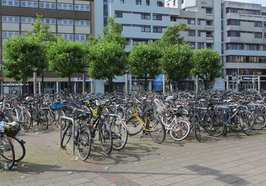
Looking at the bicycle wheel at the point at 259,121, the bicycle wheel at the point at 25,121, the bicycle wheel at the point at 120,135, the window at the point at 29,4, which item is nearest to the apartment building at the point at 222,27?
the window at the point at 29,4

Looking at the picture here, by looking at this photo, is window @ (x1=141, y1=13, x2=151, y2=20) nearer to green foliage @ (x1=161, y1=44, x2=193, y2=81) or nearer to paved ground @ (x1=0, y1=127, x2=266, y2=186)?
green foliage @ (x1=161, y1=44, x2=193, y2=81)

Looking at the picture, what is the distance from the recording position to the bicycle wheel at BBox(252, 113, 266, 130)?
11.5 metres

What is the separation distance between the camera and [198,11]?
68.2m

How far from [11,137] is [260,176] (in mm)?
4419

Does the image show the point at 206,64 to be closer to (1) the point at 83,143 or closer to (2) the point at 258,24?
(1) the point at 83,143

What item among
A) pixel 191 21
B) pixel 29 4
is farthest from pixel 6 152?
pixel 191 21

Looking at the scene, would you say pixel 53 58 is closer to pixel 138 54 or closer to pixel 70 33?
pixel 138 54

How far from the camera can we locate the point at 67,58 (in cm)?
2616

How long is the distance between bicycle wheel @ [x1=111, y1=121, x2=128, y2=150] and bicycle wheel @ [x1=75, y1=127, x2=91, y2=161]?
0.90m

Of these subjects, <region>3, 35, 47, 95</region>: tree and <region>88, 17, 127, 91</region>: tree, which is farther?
<region>88, 17, 127, 91</region>: tree

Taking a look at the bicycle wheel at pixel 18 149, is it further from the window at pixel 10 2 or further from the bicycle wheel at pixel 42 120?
the window at pixel 10 2

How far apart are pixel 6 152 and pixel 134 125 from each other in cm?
411

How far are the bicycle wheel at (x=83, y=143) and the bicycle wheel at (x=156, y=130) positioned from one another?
7.97ft

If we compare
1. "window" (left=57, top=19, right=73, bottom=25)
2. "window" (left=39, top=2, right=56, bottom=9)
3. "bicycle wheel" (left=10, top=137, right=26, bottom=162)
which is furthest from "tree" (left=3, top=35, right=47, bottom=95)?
"window" (left=57, top=19, right=73, bottom=25)
